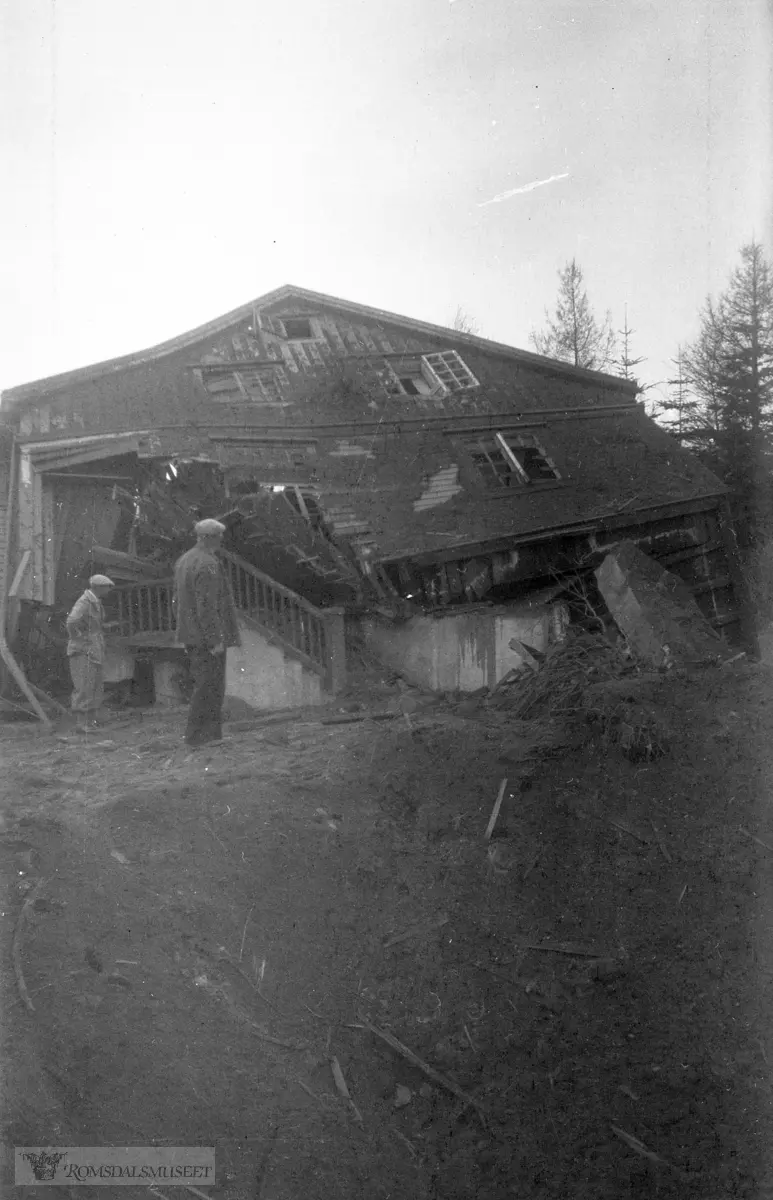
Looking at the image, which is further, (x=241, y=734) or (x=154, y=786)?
(x=241, y=734)

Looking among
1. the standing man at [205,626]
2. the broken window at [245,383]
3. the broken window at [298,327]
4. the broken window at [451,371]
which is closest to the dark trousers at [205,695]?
the standing man at [205,626]

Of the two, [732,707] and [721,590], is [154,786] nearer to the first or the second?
[732,707]

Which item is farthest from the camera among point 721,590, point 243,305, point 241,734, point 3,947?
point 243,305

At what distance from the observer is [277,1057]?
4.82 meters

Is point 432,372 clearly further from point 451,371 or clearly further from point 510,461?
point 510,461

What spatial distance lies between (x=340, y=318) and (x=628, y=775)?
50.2 feet

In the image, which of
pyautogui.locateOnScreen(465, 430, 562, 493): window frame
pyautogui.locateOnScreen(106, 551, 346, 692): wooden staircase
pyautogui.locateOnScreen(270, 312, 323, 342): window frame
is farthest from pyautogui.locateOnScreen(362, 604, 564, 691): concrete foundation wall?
pyautogui.locateOnScreen(270, 312, 323, 342): window frame

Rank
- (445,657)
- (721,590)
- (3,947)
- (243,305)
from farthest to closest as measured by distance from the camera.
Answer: (243,305), (721,590), (445,657), (3,947)

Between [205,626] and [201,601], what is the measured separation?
0.69ft

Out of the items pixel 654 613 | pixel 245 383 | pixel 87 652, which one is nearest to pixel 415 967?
pixel 654 613

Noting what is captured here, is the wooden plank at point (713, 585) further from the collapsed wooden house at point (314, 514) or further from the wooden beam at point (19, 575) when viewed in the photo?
the wooden beam at point (19, 575)

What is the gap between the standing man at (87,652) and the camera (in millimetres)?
12430

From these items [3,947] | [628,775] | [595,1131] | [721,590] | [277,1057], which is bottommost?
[595,1131]

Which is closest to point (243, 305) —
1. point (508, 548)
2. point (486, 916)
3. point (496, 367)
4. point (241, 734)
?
point (496, 367)
